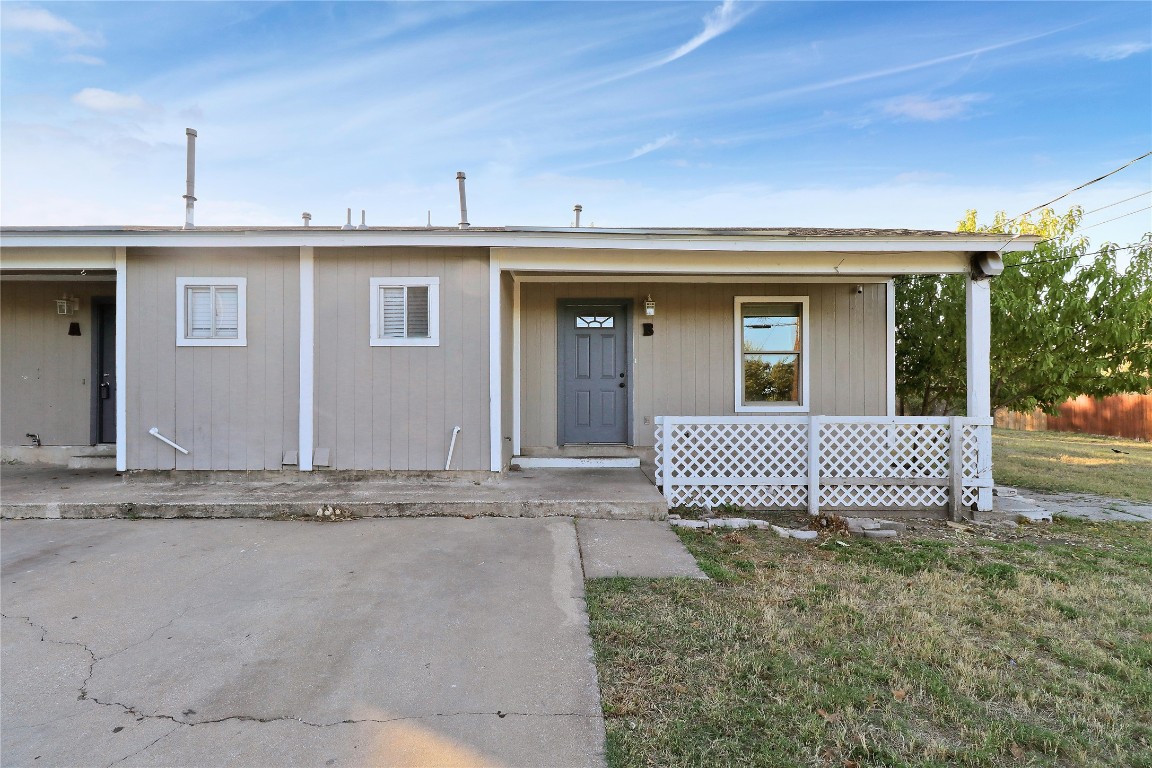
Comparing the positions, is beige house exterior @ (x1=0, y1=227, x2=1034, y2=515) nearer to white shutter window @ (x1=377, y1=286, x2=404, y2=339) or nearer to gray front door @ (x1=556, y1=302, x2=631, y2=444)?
white shutter window @ (x1=377, y1=286, x2=404, y2=339)

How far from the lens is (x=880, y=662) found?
95.3 inches

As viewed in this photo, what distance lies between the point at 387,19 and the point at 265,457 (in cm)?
752

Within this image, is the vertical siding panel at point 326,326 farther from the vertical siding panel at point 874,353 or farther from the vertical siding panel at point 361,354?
the vertical siding panel at point 874,353

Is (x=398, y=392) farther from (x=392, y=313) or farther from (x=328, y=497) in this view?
(x=328, y=497)

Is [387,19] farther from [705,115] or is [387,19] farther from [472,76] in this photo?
[705,115]

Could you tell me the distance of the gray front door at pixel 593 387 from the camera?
23.3 feet

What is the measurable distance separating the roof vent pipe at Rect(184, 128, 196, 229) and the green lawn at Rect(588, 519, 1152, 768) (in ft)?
22.1

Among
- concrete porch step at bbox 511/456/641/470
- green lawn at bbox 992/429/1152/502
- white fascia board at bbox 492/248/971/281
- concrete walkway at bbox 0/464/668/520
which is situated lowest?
green lawn at bbox 992/429/1152/502

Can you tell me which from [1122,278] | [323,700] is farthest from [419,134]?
[1122,278]

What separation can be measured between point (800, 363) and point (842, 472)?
6.86 feet

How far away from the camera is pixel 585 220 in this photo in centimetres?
1123

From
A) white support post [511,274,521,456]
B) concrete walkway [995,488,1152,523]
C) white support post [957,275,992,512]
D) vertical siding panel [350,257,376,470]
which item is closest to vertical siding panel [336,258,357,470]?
vertical siding panel [350,257,376,470]

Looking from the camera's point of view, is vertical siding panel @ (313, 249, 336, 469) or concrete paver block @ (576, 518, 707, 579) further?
vertical siding panel @ (313, 249, 336, 469)

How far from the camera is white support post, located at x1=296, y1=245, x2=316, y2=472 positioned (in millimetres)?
5742
